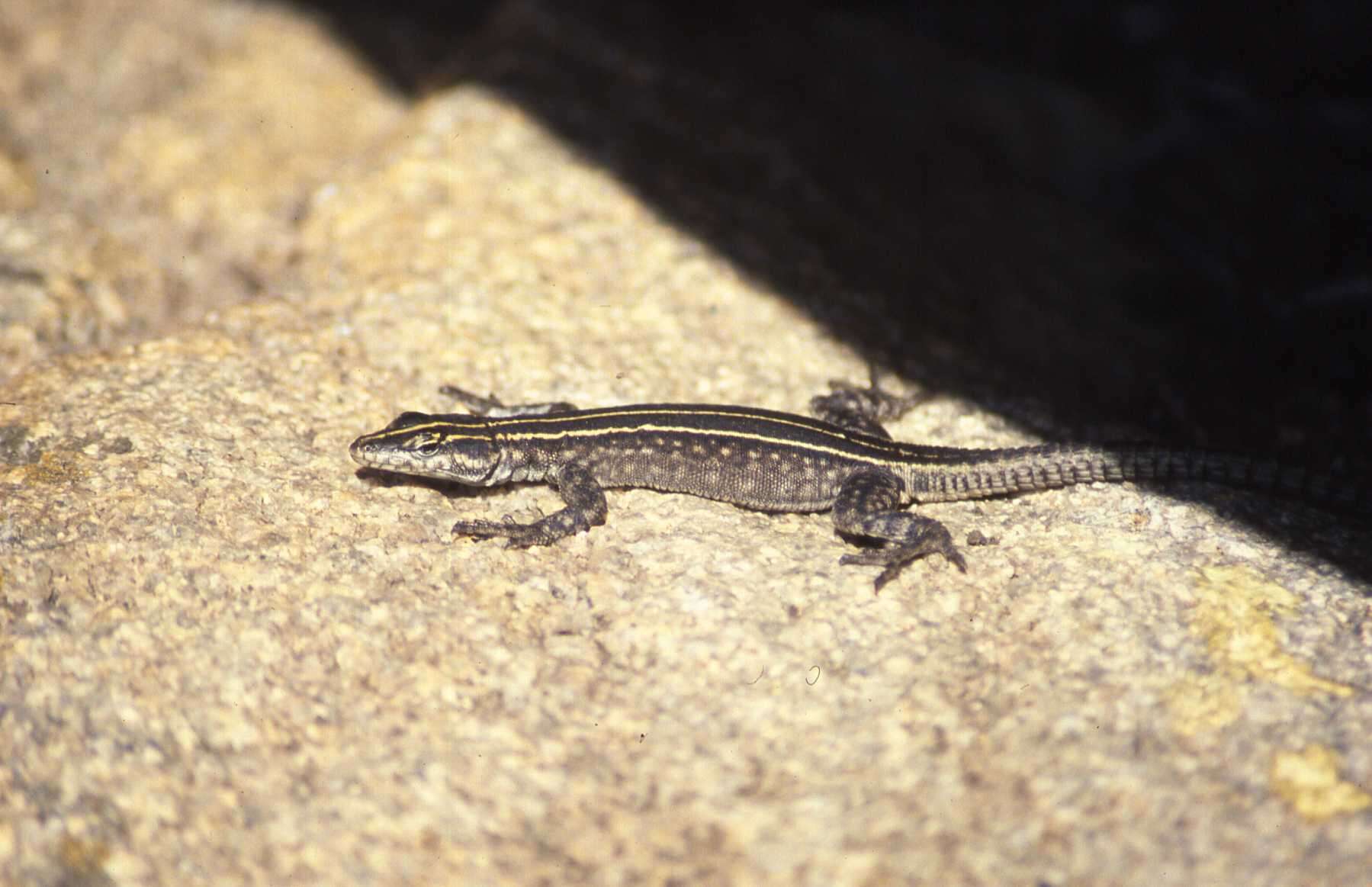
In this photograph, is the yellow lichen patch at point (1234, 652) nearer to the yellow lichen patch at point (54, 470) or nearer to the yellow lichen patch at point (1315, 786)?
the yellow lichen patch at point (1315, 786)

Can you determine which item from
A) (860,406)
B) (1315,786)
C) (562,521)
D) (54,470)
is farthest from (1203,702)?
(54,470)

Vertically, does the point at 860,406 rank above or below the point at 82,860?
above

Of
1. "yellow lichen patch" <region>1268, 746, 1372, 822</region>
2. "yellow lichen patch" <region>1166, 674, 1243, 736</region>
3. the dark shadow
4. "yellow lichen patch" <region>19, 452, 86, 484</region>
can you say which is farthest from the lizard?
"yellow lichen patch" <region>1268, 746, 1372, 822</region>

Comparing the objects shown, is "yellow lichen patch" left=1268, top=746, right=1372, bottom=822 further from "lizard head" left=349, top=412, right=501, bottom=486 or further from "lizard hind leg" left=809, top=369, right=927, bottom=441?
"lizard head" left=349, top=412, right=501, bottom=486

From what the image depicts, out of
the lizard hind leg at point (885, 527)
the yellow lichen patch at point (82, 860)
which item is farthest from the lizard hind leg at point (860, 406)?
the yellow lichen patch at point (82, 860)

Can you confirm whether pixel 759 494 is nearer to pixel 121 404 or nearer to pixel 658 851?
pixel 658 851

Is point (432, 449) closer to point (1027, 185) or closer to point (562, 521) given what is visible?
point (562, 521)

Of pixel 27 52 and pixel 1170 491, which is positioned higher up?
pixel 1170 491

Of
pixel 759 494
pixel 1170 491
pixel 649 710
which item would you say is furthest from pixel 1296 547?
pixel 649 710
